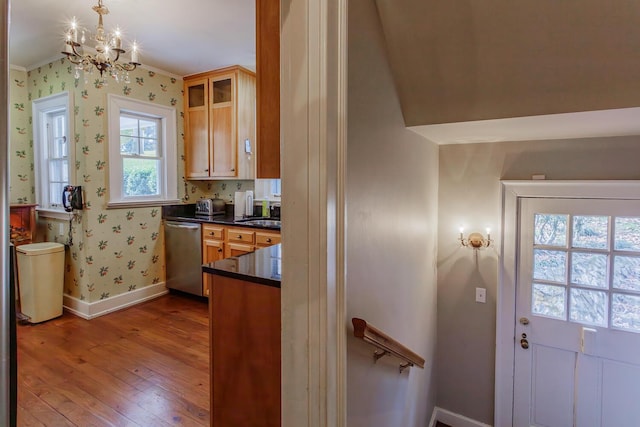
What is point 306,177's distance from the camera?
1020 millimetres

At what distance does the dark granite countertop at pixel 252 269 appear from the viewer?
1434 millimetres

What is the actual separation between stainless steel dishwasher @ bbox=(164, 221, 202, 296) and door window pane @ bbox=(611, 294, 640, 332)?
3663 millimetres

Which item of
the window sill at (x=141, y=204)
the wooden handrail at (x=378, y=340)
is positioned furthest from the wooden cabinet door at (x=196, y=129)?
the wooden handrail at (x=378, y=340)

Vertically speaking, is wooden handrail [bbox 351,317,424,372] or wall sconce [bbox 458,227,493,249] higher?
wall sconce [bbox 458,227,493,249]

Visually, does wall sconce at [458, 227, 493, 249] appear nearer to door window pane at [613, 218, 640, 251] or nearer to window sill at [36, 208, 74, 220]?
door window pane at [613, 218, 640, 251]

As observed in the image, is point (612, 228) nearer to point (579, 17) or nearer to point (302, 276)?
point (579, 17)

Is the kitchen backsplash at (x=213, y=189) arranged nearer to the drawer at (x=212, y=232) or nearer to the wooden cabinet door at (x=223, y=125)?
the wooden cabinet door at (x=223, y=125)

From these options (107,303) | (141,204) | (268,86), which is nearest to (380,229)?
(268,86)

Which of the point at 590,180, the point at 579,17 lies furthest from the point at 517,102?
the point at 590,180

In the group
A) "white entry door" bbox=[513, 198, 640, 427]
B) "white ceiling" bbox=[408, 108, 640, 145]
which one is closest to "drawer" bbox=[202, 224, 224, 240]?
"white ceiling" bbox=[408, 108, 640, 145]

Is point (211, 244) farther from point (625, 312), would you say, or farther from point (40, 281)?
point (625, 312)

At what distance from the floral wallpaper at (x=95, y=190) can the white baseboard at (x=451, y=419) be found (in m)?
3.13

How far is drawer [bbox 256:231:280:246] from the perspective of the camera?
3.47 metres

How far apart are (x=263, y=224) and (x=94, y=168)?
178 cm
